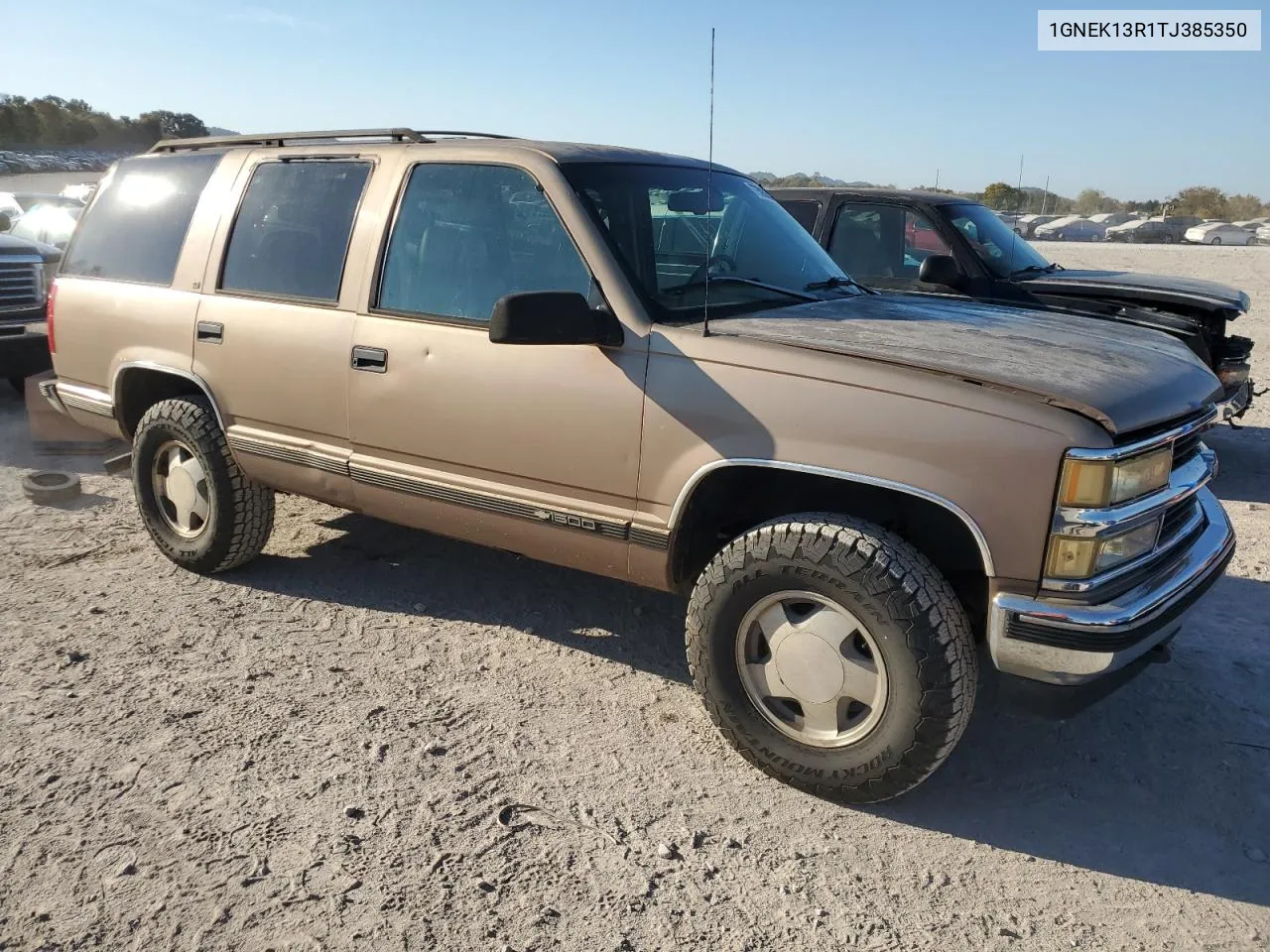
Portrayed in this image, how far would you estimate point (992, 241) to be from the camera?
7.29 m

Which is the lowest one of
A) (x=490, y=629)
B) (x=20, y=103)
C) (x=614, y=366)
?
(x=490, y=629)

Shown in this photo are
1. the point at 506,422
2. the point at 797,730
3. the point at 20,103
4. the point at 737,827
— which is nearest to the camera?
the point at 737,827

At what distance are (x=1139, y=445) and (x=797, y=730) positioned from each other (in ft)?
4.24

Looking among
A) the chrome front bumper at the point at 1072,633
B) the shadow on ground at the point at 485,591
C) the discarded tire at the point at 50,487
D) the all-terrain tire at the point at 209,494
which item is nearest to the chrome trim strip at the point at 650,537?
the shadow on ground at the point at 485,591

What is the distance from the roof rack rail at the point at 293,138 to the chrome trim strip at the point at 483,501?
1.34 meters

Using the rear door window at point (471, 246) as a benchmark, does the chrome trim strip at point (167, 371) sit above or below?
below

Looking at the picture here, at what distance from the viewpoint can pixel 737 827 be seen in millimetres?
2857

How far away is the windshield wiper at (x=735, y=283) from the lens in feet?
11.1

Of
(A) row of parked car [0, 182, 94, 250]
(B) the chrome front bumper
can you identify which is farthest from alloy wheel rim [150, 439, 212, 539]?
(A) row of parked car [0, 182, 94, 250]

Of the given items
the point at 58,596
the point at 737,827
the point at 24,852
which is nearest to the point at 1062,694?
the point at 737,827

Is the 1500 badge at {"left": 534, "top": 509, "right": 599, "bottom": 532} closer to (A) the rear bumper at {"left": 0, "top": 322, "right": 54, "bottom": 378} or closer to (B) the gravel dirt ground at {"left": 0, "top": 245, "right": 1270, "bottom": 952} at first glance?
(B) the gravel dirt ground at {"left": 0, "top": 245, "right": 1270, "bottom": 952}

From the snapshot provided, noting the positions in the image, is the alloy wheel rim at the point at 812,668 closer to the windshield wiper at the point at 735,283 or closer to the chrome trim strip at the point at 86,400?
the windshield wiper at the point at 735,283

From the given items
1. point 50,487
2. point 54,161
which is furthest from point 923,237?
point 54,161

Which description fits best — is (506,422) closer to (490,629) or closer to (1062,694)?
(490,629)
